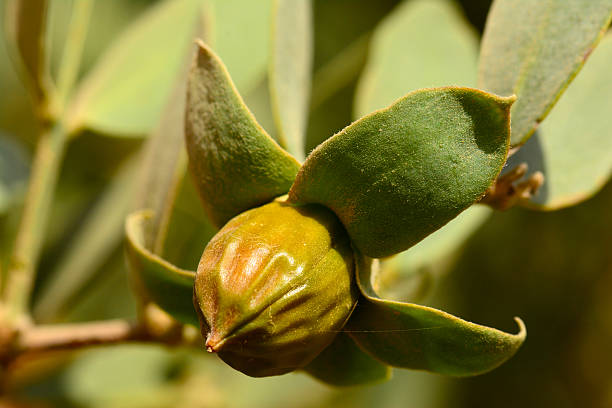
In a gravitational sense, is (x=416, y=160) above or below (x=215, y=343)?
above

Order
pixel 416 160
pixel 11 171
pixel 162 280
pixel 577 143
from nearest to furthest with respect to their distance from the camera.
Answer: pixel 416 160, pixel 162 280, pixel 577 143, pixel 11 171

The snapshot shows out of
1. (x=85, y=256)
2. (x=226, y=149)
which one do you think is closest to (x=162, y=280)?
(x=226, y=149)

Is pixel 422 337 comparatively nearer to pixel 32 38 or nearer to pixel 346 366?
pixel 346 366

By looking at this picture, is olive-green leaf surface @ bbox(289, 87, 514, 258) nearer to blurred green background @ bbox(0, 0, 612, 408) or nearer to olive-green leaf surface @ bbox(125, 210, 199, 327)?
olive-green leaf surface @ bbox(125, 210, 199, 327)

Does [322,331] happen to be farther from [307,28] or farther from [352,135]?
[307,28]

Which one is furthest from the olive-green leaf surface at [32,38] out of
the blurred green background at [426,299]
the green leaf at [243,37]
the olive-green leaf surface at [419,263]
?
the olive-green leaf surface at [419,263]

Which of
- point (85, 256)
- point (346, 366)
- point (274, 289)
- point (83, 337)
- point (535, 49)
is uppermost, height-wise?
point (535, 49)
